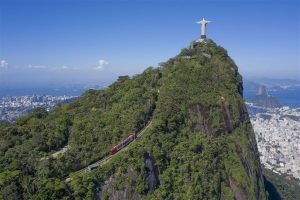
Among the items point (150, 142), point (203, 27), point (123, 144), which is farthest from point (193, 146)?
point (203, 27)

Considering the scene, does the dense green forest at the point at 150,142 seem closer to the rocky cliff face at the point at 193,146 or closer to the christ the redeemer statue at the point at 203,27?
the rocky cliff face at the point at 193,146

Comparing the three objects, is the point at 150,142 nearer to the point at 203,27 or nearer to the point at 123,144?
the point at 123,144

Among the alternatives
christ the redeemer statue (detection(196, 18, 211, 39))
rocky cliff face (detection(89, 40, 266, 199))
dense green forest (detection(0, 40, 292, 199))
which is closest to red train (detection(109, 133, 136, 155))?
dense green forest (detection(0, 40, 292, 199))

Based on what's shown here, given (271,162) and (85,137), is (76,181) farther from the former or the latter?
(271,162)

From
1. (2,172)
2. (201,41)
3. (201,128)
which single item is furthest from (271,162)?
(2,172)

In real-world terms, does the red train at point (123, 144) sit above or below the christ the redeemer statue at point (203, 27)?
below

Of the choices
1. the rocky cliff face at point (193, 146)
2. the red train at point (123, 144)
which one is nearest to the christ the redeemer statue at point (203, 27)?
the rocky cliff face at point (193, 146)

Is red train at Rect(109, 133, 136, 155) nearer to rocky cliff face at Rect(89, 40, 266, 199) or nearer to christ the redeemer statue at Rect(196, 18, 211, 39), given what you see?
rocky cliff face at Rect(89, 40, 266, 199)
